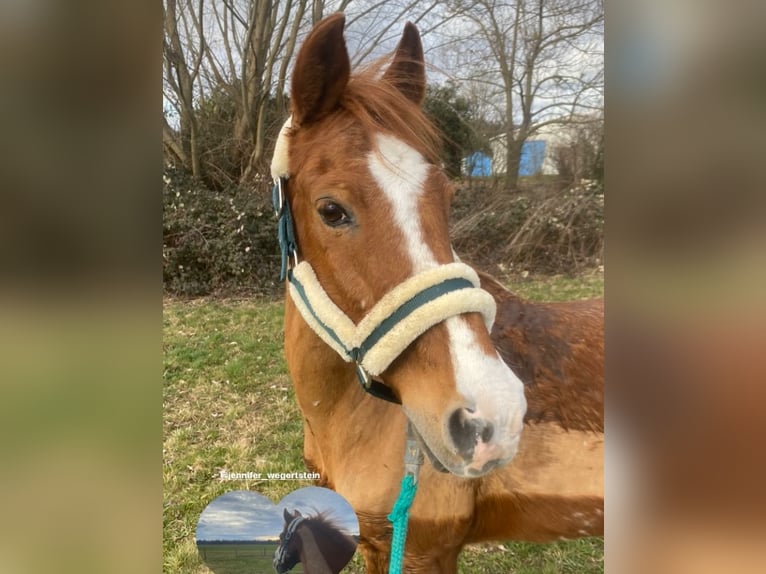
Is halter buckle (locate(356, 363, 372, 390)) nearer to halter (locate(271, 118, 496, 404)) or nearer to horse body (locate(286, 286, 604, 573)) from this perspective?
halter (locate(271, 118, 496, 404))

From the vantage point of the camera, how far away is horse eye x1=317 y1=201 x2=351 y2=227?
113 centimetres

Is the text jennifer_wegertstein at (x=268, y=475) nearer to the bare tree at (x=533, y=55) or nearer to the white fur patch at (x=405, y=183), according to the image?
the white fur patch at (x=405, y=183)

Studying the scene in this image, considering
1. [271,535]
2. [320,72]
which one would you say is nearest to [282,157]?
[320,72]

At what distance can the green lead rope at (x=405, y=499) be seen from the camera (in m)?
1.33

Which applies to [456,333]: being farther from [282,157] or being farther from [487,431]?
[282,157]

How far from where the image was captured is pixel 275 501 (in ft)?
4.75

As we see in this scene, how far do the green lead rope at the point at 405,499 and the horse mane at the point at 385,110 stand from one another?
2.56 ft

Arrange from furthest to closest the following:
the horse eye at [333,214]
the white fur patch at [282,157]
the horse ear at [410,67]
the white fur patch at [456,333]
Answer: the horse ear at [410,67]
the white fur patch at [282,157]
the horse eye at [333,214]
the white fur patch at [456,333]

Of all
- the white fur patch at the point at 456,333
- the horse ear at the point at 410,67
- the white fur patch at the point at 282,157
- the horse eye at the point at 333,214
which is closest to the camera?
the white fur patch at the point at 456,333

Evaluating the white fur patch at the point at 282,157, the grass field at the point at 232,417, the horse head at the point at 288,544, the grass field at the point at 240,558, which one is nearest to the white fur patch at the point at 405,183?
the white fur patch at the point at 282,157

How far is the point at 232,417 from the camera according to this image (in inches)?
58.3
